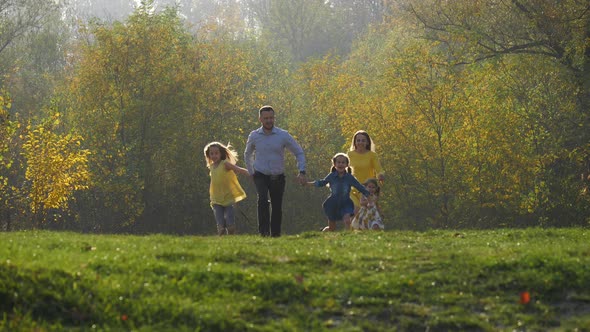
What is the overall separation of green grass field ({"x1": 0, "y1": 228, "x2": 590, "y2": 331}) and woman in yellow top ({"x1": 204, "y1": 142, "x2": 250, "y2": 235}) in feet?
18.4

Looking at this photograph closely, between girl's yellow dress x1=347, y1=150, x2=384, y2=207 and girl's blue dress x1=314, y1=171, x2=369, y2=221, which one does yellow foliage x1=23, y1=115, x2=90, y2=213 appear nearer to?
girl's yellow dress x1=347, y1=150, x2=384, y2=207

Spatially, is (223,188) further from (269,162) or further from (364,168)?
(364,168)

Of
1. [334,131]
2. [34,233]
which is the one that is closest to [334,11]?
[334,131]

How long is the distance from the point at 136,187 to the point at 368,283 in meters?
32.6

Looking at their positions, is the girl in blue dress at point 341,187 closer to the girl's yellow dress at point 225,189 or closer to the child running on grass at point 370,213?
the child running on grass at point 370,213

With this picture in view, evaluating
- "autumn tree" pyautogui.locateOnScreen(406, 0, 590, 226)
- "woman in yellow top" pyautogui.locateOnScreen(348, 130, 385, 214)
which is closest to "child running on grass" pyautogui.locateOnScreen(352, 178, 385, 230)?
"woman in yellow top" pyautogui.locateOnScreen(348, 130, 385, 214)

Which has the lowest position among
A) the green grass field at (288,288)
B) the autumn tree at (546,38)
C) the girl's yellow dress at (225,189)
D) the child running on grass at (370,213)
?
the green grass field at (288,288)

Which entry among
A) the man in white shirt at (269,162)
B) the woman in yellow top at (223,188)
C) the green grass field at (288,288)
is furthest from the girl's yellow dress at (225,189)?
the green grass field at (288,288)

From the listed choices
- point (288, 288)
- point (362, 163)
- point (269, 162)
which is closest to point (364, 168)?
point (362, 163)

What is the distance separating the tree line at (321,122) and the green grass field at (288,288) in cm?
1704

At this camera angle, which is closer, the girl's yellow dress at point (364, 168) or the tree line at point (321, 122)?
the girl's yellow dress at point (364, 168)

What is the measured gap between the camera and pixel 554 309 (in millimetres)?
10797

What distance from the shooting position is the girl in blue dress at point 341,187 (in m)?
19.3

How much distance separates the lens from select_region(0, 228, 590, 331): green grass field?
10.0 meters
